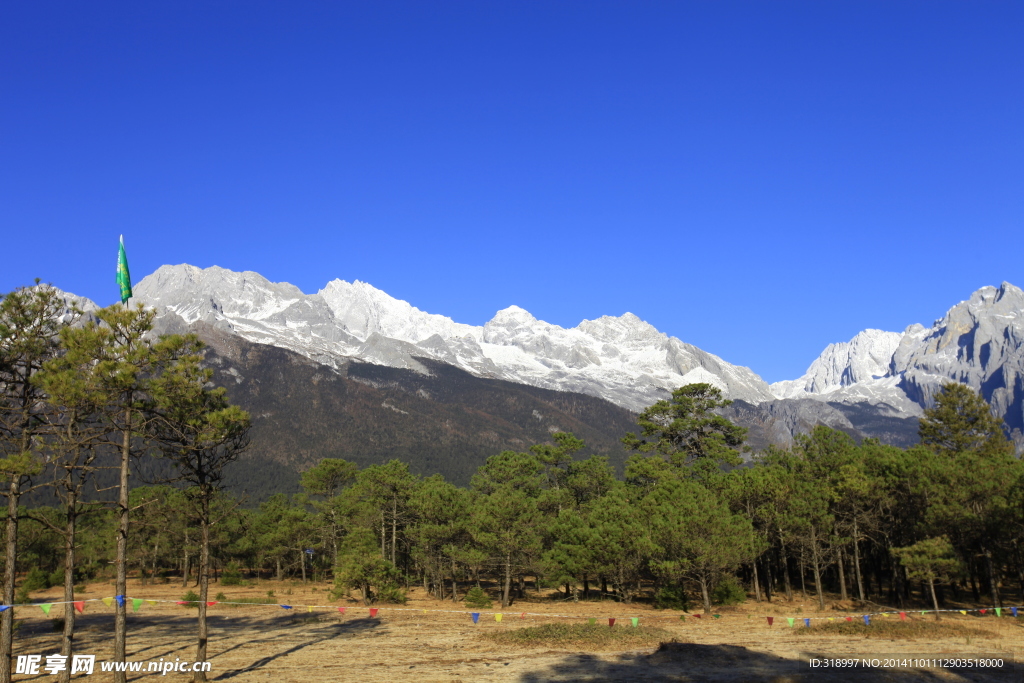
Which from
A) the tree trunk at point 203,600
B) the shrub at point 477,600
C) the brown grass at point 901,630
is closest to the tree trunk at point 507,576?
the shrub at point 477,600

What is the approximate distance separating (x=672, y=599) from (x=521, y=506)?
10487 millimetres

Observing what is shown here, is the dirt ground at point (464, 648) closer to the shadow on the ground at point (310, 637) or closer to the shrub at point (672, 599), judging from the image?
the shadow on the ground at point (310, 637)

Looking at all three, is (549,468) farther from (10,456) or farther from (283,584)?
(10,456)

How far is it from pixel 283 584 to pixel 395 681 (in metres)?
48.6

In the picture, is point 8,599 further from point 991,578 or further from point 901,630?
point 991,578

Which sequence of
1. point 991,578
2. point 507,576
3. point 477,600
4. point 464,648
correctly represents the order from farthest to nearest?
point 477,600
point 507,576
point 991,578
point 464,648

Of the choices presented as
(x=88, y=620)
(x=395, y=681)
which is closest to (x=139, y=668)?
(x=395, y=681)

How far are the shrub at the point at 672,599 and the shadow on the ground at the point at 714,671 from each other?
17322mm

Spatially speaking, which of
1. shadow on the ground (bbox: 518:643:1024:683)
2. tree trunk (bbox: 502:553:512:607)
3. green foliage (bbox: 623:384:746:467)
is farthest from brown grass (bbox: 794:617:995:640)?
green foliage (bbox: 623:384:746:467)

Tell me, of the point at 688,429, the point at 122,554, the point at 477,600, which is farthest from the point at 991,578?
the point at 122,554

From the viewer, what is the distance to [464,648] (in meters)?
26.1

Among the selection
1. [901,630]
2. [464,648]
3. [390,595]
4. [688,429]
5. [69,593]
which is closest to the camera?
[69,593]

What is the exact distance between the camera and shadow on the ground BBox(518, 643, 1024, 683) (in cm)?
1917

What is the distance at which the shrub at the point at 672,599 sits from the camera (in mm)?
40906
